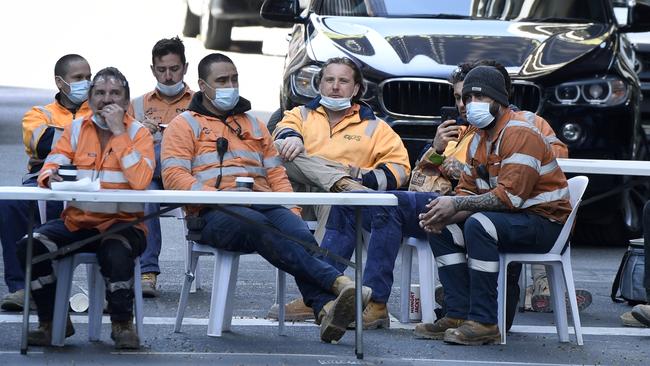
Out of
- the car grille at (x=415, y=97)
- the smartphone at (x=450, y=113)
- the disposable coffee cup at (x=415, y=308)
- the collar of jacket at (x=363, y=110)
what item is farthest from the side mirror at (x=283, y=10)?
the disposable coffee cup at (x=415, y=308)

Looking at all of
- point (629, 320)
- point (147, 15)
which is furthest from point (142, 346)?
point (147, 15)

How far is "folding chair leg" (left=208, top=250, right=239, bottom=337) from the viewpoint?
8.23m

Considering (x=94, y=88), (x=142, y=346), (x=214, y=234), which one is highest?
(x=94, y=88)

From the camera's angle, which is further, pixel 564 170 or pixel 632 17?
pixel 632 17

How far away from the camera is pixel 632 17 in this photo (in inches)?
480

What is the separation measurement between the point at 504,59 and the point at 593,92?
2.31 feet

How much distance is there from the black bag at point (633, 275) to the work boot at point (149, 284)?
260cm

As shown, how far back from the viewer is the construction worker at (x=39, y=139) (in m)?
8.98

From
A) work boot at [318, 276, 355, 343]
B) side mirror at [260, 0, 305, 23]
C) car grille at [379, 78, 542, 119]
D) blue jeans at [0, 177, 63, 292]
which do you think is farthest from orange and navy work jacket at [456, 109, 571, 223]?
side mirror at [260, 0, 305, 23]

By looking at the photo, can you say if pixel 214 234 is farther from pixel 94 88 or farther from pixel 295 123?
pixel 295 123

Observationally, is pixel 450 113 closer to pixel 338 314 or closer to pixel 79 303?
pixel 338 314

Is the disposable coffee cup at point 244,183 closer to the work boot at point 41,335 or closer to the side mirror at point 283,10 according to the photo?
the work boot at point 41,335

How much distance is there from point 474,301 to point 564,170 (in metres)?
0.88

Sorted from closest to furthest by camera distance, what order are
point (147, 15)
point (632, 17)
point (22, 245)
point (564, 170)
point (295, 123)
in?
1. point (22, 245)
2. point (564, 170)
3. point (295, 123)
4. point (632, 17)
5. point (147, 15)
